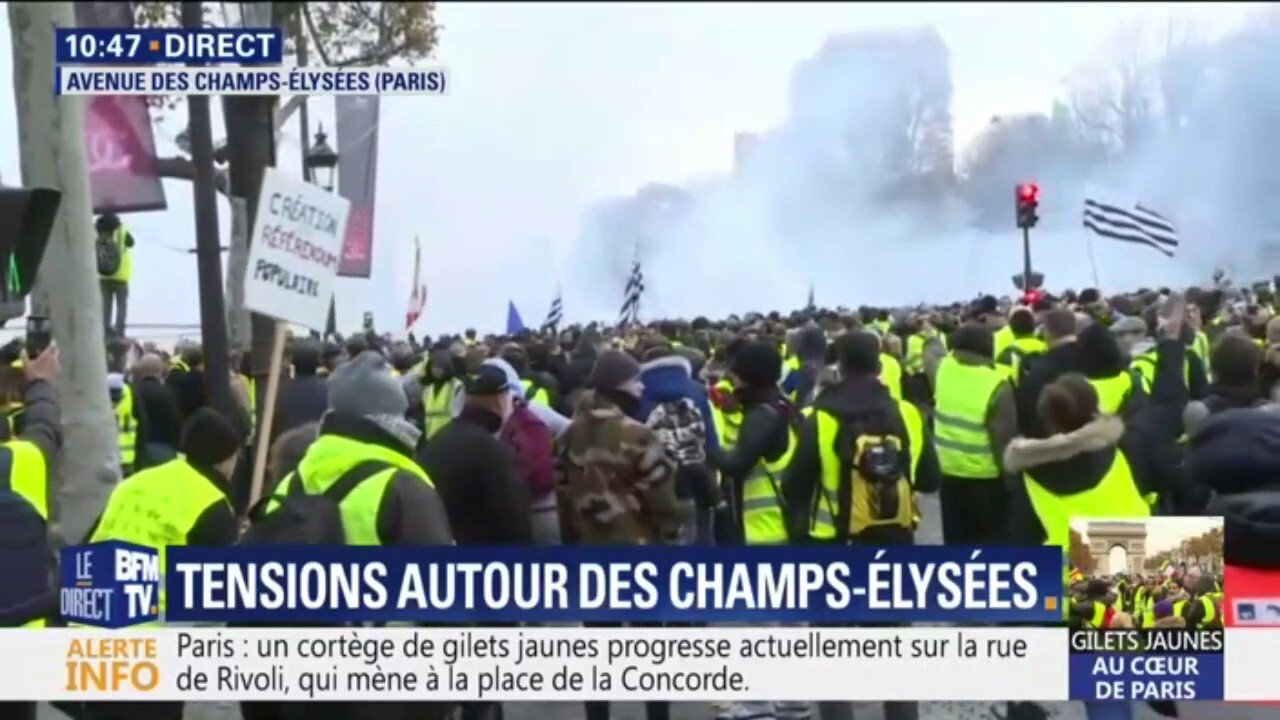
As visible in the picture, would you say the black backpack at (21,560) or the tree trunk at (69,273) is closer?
the black backpack at (21,560)

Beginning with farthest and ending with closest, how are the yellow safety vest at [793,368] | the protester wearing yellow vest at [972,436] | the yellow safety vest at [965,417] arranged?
the yellow safety vest at [793,368] → the yellow safety vest at [965,417] → the protester wearing yellow vest at [972,436]

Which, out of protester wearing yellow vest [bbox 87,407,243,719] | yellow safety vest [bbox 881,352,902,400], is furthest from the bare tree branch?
yellow safety vest [bbox 881,352,902,400]

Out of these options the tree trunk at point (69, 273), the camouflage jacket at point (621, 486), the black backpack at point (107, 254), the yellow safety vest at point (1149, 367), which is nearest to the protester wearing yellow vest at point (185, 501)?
the camouflage jacket at point (621, 486)

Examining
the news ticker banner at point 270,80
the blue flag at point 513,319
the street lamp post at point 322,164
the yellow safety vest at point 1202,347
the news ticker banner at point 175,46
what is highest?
the news ticker banner at point 175,46

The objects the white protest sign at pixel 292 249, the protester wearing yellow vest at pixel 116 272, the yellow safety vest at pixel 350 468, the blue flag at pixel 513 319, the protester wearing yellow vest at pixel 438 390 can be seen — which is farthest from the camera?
the protester wearing yellow vest at pixel 438 390

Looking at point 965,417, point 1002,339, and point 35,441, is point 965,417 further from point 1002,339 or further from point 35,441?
point 35,441

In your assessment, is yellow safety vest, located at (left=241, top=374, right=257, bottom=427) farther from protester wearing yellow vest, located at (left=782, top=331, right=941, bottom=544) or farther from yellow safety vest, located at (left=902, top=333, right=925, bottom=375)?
yellow safety vest, located at (left=902, top=333, right=925, bottom=375)

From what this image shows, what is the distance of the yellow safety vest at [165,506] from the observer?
19.2ft

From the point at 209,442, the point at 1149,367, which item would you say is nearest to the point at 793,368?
the point at 1149,367

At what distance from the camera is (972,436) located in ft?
30.9

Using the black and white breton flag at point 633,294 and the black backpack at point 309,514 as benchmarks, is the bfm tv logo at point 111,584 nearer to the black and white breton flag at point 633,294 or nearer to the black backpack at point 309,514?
the black backpack at point 309,514

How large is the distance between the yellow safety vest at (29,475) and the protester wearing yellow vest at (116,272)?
1752 mm

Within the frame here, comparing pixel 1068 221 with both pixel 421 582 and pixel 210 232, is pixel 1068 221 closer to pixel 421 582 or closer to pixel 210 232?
pixel 421 582

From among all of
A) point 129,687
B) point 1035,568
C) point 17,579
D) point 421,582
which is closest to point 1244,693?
point 1035,568
